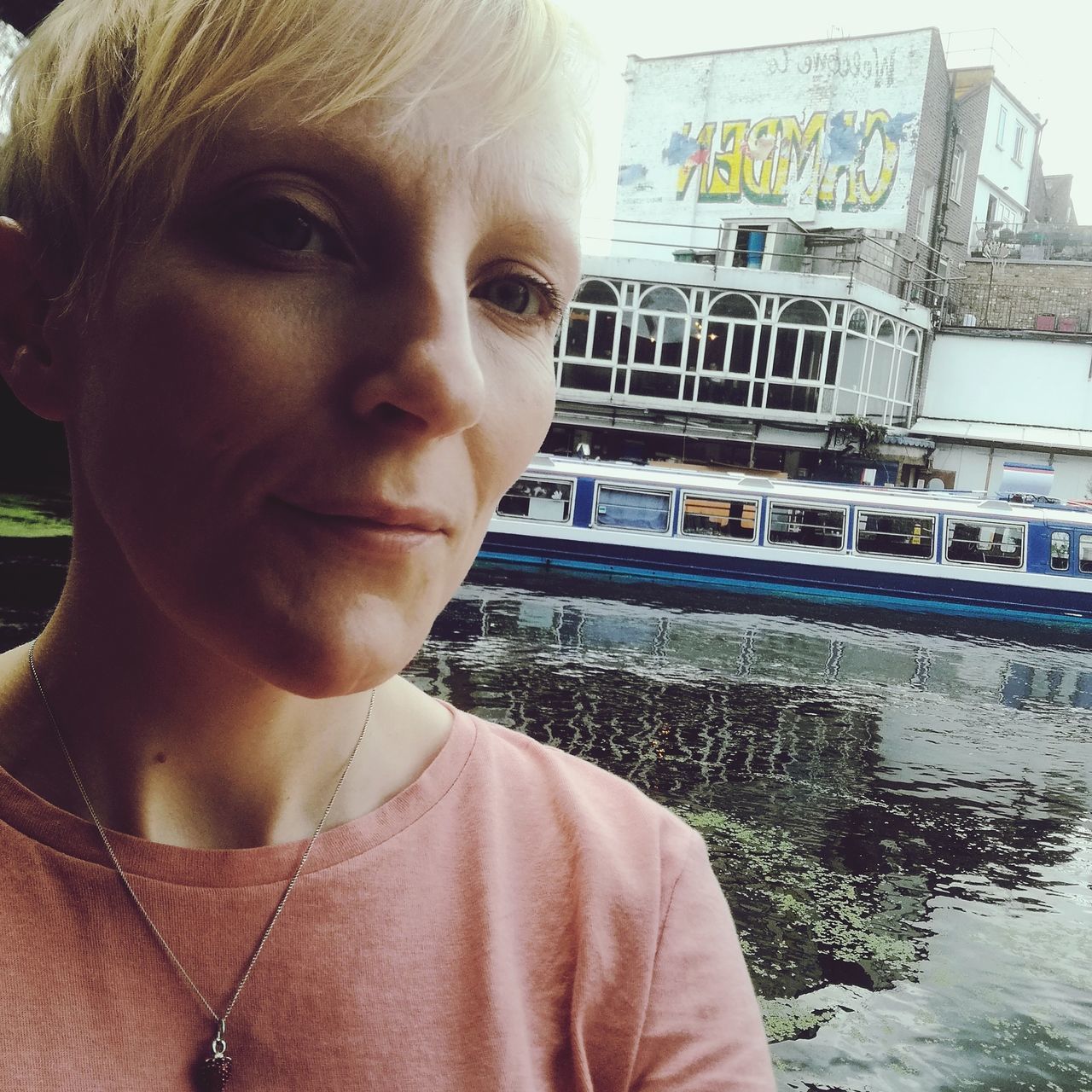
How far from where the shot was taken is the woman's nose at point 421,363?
0.83 metres

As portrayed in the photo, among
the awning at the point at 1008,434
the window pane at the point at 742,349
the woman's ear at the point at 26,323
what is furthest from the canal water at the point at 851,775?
the awning at the point at 1008,434

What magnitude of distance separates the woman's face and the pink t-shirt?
24cm

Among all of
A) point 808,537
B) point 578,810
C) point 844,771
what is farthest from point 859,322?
point 578,810

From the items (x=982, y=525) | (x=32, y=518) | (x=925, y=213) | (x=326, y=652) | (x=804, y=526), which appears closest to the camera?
(x=326, y=652)

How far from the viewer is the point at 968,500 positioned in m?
19.9

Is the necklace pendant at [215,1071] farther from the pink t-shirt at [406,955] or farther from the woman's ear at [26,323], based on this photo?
the woman's ear at [26,323]

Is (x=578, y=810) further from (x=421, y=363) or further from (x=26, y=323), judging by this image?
(x=26, y=323)

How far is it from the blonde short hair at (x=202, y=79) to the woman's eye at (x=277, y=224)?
0.06 m

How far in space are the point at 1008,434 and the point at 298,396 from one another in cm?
3157

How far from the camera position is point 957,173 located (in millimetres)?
32562

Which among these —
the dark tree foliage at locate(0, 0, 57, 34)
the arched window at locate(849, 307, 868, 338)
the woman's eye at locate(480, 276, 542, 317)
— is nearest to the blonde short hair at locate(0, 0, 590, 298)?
the woman's eye at locate(480, 276, 542, 317)

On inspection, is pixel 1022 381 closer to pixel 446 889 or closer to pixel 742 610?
pixel 742 610

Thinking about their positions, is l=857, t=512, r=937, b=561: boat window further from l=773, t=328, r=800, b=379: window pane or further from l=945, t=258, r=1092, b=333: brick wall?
l=945, t=258, r=1092, b=333: brick wall

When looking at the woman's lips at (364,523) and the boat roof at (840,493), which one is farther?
the boat roof at (840,493)
